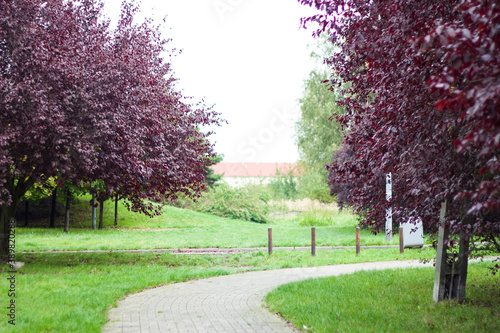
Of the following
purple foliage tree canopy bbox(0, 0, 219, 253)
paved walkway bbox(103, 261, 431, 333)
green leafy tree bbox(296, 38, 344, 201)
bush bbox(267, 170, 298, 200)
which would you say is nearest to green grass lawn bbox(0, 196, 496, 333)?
paved walkway bbox(103, 261, 431, 333)

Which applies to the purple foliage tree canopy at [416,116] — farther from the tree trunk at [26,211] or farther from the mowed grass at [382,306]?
the tree trunk at [26,211]

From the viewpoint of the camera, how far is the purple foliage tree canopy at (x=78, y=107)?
33.1 ft

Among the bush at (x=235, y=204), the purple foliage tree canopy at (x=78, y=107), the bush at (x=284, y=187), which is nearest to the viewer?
the purple foliage tree canopy at (x=78, y=107)

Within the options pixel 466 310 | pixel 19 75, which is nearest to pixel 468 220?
pixel 466 310

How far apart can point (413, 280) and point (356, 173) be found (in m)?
3.72

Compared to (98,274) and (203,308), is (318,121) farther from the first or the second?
(203,308)

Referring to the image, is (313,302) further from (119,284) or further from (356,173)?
(119,284)

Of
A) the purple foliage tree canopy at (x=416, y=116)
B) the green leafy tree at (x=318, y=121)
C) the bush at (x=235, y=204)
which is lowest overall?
the bush at (x=235, y=204)

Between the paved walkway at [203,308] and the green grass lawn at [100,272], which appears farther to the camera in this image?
the green grass lawn at [100,272]

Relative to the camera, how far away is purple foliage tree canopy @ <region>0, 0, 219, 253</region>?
10.1m

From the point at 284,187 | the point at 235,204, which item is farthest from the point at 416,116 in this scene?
the point at 284,187

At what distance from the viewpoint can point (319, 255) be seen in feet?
51.2

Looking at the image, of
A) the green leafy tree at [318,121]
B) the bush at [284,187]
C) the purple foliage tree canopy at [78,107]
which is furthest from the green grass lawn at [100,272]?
the bush at [284,187]

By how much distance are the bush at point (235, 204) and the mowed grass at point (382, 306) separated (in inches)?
1208
